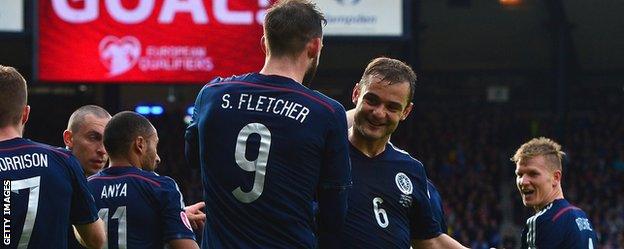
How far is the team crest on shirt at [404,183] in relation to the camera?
4.57 m

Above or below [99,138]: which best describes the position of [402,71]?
above

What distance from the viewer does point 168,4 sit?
15945 mm

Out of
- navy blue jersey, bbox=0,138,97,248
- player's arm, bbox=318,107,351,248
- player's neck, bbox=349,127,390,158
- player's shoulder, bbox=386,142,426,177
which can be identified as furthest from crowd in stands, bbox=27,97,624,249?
player's arm, bbox=318,107,351,248

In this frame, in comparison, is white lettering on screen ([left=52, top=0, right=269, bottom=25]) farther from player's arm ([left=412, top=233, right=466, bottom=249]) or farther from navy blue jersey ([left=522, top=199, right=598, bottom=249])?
player's arm ([left=412, top=233, right=466, bottom=249])

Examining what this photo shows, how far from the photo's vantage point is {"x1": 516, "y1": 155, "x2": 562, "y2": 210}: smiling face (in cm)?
672

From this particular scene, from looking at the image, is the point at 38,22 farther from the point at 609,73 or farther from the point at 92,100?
the point at 609,73

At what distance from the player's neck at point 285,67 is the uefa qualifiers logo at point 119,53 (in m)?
12.1

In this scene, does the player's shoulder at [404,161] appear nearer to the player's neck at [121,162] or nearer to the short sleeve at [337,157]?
the short sleeve at [337,157]

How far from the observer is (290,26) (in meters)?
3.89

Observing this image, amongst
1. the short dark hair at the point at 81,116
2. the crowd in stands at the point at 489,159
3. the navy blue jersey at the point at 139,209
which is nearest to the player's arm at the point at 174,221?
the navy blue jersey at the point at 139,209

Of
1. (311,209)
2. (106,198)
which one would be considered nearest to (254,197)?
(311,209)

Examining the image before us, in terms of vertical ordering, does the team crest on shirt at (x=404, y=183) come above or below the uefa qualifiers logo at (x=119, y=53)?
below

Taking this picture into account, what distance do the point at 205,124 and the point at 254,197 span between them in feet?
1.03

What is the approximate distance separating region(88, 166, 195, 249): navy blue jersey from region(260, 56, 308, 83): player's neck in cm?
151
